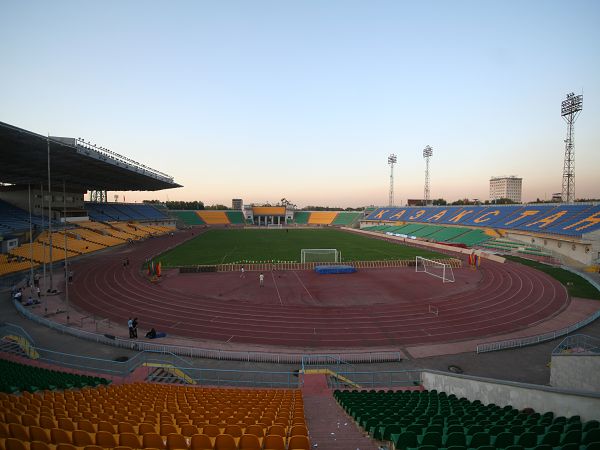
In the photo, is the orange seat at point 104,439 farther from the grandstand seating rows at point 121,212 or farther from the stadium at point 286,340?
the grandstand seating rows at point 121,212

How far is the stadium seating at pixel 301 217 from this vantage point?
108 m

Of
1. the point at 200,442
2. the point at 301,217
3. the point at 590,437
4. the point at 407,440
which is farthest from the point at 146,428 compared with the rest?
the point at 301,217

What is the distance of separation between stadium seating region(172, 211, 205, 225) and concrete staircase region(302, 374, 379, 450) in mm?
89404

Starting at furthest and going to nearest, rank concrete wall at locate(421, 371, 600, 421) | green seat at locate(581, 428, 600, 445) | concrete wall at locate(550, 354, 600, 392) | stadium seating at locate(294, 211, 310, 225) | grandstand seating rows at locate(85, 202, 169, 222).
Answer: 1. stadium seating at locate(294, 211, 310, 225)
2. grandstand seating rows at locate(85, 202, 169, 222)
3. concrete wall at locate(550, 354, 600, 392)
4. concrete wall at locate(421, 371, 600, 421)
5. green seat at locate(581, 428, 600, 445)

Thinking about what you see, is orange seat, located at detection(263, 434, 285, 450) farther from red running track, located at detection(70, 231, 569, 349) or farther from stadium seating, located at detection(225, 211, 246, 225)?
stadium seating, located at detection(225, 211, 246, 225)

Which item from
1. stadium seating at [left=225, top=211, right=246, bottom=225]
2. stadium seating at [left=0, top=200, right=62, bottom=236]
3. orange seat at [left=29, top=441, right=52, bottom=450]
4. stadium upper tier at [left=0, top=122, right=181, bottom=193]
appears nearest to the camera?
orange seat at [left=29, top=441, right=52, bottom=450]

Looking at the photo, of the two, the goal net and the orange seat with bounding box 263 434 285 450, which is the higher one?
the orange seat with bounding box 263 434 285 450

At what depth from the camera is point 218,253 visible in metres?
43.2

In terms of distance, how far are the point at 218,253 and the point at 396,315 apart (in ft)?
95.1

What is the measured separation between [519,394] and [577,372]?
3.46 m

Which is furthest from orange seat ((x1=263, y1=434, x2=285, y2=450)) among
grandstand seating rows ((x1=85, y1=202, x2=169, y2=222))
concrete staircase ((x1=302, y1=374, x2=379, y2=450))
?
grandstand seating rows ((x1=85, y1=202, x2=169, y2=222))

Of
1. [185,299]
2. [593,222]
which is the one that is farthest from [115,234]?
[593,222]

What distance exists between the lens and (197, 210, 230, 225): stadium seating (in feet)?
331

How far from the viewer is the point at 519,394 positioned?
8445mm
